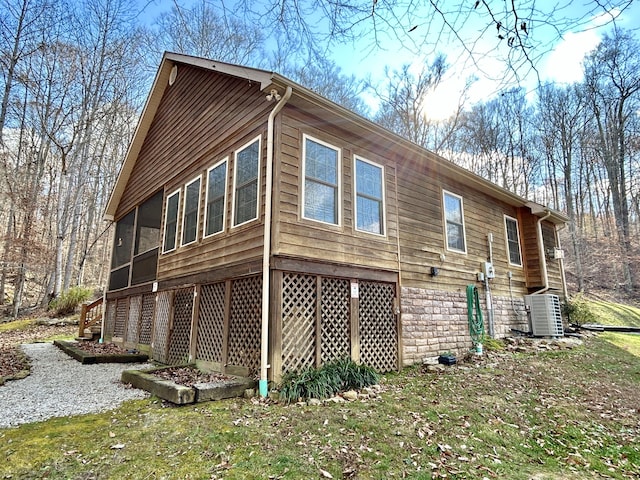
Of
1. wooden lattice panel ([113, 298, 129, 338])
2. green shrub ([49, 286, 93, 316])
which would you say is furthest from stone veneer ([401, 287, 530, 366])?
green shrub ([49, 286, 93, 316])

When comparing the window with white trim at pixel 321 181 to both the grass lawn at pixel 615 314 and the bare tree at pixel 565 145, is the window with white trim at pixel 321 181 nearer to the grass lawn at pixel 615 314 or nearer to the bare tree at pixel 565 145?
the grass lawn at pixel 615 314

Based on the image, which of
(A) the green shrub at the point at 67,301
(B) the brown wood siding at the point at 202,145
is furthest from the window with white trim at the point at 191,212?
(A) the green shrub at the point at 67,301

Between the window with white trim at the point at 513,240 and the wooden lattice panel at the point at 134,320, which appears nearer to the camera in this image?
the wooden lattice panel at the point at 134,320

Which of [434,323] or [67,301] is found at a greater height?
[67,301]

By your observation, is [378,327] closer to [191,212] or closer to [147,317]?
[191,212]

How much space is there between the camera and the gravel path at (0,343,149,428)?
4656 millimetres

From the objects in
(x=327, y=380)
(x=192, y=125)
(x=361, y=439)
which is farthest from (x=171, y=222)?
(x=361, y=439)

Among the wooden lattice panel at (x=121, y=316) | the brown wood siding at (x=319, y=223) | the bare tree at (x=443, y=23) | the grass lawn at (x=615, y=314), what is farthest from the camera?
the grass lawn at (x=615, y=314)

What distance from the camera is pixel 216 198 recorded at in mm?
7543

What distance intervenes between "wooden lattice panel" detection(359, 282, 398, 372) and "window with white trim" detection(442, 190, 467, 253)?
9.18ft

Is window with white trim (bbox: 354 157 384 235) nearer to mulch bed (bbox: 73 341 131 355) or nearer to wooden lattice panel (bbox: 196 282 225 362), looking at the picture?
wooden lattice panel (bbox: 196 282 225 362)

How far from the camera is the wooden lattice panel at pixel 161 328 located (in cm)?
841

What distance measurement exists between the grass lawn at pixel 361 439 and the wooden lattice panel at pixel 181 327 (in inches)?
108

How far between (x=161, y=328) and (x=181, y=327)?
1.07 m
